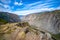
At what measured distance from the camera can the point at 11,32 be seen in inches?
587

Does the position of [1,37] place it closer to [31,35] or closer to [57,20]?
[31,35]

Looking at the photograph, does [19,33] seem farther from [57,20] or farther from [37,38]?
[57,20]

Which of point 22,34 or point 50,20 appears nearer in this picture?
point 22,34

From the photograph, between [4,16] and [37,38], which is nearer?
[37,38]

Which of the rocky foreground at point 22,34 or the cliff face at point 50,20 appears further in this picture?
the cliff face at point 50,20

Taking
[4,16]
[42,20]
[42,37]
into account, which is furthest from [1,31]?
[42,20]

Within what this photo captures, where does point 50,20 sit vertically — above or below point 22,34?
below

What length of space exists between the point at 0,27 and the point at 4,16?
2374cm

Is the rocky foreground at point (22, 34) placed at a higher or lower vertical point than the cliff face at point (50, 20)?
higher

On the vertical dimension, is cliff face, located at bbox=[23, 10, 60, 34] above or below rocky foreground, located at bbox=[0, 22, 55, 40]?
below

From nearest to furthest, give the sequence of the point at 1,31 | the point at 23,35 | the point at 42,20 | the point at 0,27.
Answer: the point at 23,35, the point at 1,31, the point at 0,27, the point at 42,20

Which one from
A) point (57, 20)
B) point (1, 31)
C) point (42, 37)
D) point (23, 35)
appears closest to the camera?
point (42, 37)

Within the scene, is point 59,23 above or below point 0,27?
below

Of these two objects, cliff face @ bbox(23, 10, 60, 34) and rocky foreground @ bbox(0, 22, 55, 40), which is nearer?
rocky foreground @ bbox(0, 22, 55, 40)
